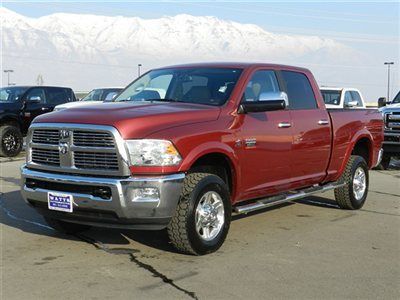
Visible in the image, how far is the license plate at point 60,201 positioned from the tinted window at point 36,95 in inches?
409

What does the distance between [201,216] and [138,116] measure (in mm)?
1172

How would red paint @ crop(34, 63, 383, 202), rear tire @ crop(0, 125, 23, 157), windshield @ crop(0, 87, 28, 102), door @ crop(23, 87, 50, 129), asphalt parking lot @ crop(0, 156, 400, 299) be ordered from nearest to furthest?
asphalt parking lot @ crop(0, 156, 400, 299)
red paint @ crop(34, 63, 383, 202)
rear tire @ crop(0, 125, 23, 157)
door @ crop(23, 87, 50, 129)
windshield @ crop(0, 87, 28, 102)

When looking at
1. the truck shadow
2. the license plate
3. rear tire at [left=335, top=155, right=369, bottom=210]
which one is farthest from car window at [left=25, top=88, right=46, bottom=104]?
the license plate

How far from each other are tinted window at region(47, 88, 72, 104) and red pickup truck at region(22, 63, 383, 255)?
10.3 m

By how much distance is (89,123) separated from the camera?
519cm

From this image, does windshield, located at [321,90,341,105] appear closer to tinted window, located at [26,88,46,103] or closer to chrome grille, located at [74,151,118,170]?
tinted window, located at [26,88,46,103]

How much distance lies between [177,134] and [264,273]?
149 cm

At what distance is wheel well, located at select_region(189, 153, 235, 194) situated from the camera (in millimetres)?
5660

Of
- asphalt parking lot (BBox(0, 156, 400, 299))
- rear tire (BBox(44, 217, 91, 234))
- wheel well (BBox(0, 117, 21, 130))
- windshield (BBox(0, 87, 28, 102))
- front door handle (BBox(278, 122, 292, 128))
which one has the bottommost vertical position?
asphalt parking lot (BBox(0, 156, 400, 299))

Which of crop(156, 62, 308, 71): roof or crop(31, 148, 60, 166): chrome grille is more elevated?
crop(156, 62, 308, 71): roof

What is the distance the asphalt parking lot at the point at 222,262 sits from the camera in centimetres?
452

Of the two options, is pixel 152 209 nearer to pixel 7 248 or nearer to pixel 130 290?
pixel 130 290

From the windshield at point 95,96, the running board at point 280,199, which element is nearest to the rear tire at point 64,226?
the running board at point 280,199

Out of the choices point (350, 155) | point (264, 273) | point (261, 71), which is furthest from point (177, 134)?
point (350, 155)
